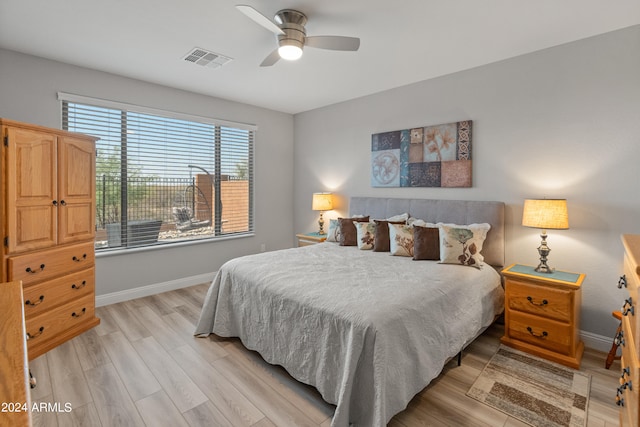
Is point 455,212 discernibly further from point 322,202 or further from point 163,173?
point 163,173

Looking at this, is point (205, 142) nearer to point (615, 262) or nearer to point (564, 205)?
point (564, 205)

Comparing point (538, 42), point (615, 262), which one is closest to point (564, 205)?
point (615, 262)

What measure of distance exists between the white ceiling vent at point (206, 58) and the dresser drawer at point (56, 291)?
2.29 m

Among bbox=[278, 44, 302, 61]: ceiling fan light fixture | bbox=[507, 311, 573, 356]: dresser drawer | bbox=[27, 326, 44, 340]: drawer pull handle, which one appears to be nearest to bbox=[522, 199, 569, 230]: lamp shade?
bbox=[507, 311, 573, 356]: dresser drawer

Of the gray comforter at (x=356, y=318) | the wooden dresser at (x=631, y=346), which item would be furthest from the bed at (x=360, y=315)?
the wooden dresser at (x=631, y=346)

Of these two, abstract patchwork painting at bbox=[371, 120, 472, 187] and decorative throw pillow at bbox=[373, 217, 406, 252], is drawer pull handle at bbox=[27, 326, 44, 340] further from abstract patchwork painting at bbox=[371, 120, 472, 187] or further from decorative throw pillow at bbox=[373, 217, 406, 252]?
abstract patchwork painting at bbox=[371, 120, 472, 187]

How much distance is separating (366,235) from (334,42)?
79.5 inches

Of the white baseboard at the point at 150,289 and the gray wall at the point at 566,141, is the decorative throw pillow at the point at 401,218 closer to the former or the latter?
the gray wall at the point at 566,141

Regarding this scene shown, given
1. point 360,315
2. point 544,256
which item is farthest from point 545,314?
point 360,315

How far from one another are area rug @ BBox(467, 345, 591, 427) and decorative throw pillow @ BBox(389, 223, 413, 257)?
3.80ft

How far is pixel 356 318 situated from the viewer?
1798 mm

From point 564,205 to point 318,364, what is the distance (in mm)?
2316

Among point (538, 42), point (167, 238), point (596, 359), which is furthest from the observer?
point (167, 238)

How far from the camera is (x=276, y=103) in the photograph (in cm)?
474
